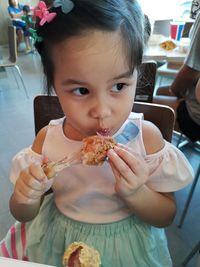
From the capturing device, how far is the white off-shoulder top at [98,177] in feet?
2.37

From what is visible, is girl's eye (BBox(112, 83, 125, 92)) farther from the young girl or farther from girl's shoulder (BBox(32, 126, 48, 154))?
girl's shoulder (BBox(32, 126, 48, 154))

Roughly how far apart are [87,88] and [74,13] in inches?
6.0

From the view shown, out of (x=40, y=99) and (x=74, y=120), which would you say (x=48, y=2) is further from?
(x=40, y=99)

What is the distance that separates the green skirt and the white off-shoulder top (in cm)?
3

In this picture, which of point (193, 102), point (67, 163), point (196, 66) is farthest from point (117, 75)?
point (196, 66)

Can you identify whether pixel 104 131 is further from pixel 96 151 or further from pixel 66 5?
pixel 66 5

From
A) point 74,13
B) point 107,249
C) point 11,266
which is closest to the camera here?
point 11,266

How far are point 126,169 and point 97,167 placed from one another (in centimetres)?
21

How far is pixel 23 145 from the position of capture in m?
2.24

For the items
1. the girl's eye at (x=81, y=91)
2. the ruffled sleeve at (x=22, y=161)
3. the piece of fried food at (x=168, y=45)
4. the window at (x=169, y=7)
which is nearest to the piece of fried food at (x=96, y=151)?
the girl's eye at (x=81, y=91)

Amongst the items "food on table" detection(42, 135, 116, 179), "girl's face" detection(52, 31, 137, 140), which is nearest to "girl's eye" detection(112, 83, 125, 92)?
"girl's face" detection(52, 31, 137, 140)

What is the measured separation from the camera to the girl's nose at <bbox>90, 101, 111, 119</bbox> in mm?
575

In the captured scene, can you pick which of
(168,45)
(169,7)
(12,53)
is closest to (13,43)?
(12,53)

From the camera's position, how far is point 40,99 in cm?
91
